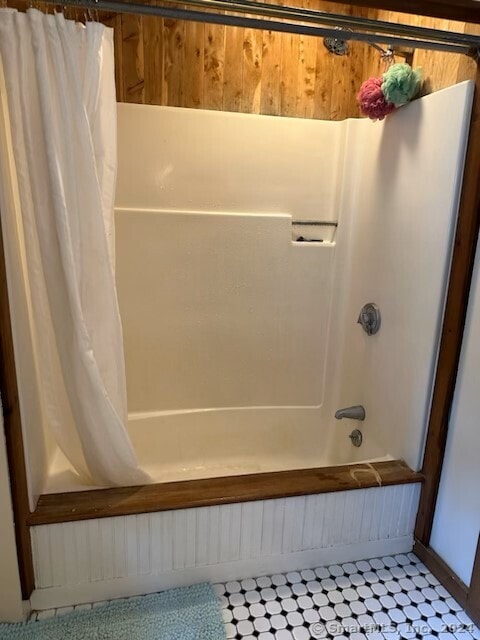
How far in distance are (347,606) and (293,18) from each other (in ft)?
5.77

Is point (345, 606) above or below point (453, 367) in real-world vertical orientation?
below

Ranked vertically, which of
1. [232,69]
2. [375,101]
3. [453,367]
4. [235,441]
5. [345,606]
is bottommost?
[345,606]

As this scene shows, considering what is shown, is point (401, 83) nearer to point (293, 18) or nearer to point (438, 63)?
point (438, 63)

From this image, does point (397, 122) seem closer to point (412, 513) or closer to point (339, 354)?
point (339, 354)

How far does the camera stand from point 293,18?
46.9 inches

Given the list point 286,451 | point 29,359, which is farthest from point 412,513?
point 29,359

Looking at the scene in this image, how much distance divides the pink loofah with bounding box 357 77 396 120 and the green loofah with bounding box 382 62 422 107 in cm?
4

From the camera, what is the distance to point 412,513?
1705 mm

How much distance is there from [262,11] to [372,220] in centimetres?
98

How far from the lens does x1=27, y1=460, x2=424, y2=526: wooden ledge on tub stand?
1392 mm

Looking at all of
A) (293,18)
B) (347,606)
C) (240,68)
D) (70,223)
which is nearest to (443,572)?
(347,606)

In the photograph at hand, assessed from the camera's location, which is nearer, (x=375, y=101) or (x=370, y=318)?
(x=375, y=101)

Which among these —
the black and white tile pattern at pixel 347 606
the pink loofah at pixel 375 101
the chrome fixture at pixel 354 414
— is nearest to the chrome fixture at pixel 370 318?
the chrome fixture at pixel 354 414

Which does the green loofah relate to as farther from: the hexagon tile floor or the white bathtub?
the hexagon tile floor
